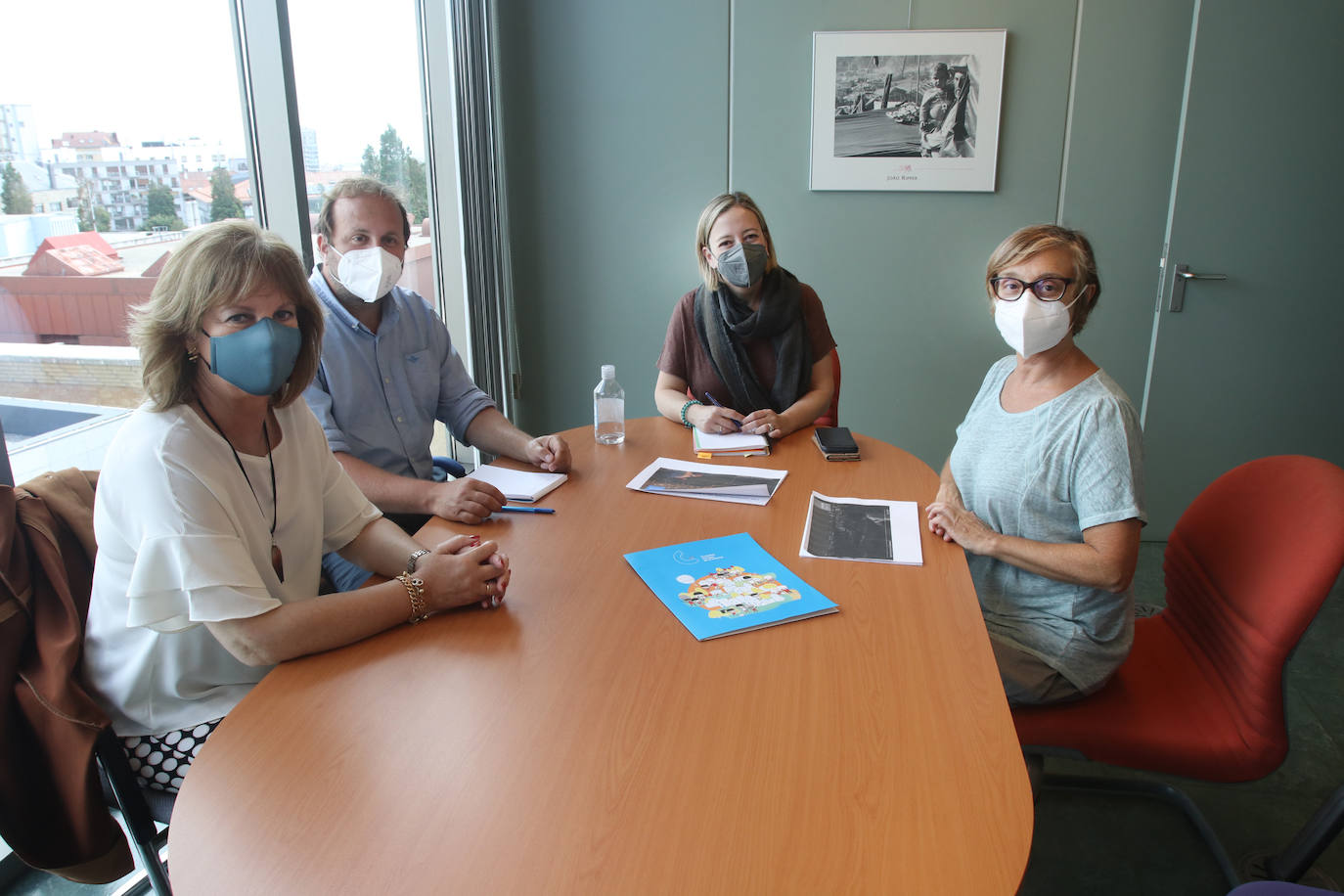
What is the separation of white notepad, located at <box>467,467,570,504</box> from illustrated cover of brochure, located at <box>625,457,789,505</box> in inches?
6.9

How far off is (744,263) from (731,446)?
1.92 feet

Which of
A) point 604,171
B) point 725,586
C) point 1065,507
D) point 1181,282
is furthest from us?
point 604,171

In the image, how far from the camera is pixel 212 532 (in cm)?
118

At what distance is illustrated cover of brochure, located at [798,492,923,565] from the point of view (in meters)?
1.52

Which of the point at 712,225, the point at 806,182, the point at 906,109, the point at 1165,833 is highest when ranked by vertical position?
the point at 906,109

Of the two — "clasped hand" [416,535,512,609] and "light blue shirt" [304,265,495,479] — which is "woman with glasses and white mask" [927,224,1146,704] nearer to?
"clasped hand" [416,535,512,609]

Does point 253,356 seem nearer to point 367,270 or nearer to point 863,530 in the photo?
point 367,270

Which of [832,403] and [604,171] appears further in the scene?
[604,171]

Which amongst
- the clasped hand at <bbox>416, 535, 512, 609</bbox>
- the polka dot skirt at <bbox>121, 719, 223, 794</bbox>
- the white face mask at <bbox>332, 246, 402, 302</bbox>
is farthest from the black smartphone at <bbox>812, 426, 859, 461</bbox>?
the polka dot skirt at <bbox>121, 719, 223, 794</bbox>

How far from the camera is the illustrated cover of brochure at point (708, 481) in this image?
181cm

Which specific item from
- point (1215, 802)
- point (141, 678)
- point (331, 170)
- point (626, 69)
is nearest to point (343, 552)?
point (141, 678)

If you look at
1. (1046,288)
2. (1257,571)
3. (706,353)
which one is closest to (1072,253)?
(1046,288)

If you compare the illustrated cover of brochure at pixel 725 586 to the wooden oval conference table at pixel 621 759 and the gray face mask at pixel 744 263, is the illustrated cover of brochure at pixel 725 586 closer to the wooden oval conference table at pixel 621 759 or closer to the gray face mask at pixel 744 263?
the wooden oval conference table at pixel 621 759

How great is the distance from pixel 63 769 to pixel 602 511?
0.96m
